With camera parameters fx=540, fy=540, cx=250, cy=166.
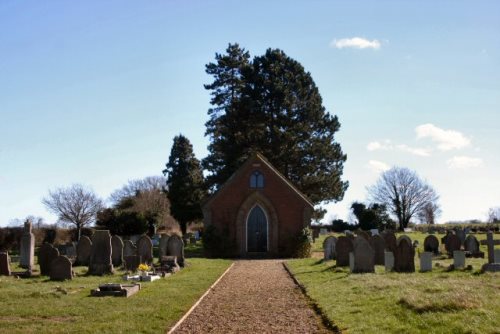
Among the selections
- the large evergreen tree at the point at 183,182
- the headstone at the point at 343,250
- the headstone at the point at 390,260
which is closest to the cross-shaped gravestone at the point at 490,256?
the headstone at the point at 390,260

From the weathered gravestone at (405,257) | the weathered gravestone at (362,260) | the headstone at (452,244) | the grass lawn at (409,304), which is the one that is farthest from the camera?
the headstone at (452,244)

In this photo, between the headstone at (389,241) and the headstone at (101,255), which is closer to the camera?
the headstone at (101,255)

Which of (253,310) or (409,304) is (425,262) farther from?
(253,310)

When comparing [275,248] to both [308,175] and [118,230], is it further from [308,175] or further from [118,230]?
[118,230]

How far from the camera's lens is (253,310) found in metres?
13.5

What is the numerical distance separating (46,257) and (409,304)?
1668cm

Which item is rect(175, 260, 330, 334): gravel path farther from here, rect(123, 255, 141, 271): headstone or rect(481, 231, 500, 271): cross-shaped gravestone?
rect(481, 231, 500, 271): cross-shaped gravestone

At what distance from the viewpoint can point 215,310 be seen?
13609mm

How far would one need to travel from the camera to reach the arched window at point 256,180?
119 feet

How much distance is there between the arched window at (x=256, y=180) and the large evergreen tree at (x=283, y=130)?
9.95 metres

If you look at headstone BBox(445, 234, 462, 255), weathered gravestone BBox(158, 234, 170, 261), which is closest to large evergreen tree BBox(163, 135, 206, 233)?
weathered gravestone BBox(158, 234, 170, 261)

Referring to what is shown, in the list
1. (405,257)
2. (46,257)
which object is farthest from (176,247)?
(405,257)

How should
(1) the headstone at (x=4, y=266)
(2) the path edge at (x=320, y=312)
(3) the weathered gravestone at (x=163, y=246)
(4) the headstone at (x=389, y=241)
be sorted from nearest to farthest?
(2) the path edge at (x=320, y=312), (1) the headstone at (x=4, y=266), (4) the headstone at (x=389, y=241), (3) the weathered gravestone at (x=163, y=246)

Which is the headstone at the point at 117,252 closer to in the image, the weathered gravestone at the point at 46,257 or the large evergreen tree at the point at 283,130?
the weathered gravestone at the point at 46,257
